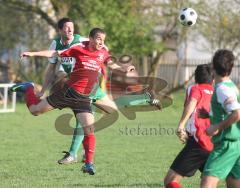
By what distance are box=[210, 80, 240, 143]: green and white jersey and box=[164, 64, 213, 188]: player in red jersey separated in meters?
0.52

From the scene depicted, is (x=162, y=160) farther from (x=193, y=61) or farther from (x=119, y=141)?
(x=193, y=61)

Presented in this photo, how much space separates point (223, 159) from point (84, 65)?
3771mm

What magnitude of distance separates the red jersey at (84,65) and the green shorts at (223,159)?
11.9 ft

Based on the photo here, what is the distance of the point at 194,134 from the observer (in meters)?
7.03

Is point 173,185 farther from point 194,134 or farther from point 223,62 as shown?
point 223,62

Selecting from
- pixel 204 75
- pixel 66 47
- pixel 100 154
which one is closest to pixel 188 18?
pixel 100 154

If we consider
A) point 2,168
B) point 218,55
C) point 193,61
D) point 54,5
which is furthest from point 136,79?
point 218,55

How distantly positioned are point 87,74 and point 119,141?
4.66 metres

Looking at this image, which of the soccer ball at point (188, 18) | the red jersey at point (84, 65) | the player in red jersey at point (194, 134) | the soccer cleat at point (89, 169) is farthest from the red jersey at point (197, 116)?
the soccer ball at point (188, 18)

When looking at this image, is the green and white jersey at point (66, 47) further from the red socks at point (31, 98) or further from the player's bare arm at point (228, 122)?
the player's bare arm at point (228, 122)

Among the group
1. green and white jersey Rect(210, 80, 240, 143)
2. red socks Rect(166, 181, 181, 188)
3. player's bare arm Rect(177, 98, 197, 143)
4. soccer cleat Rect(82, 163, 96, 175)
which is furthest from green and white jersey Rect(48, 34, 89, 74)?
green and white jersey Rect(210, 80, 240, 143)

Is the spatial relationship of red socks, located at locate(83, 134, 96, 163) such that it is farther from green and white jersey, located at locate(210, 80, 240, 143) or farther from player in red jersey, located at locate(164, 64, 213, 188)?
green and white jersey, located at locate(210, 80, 240, 143)

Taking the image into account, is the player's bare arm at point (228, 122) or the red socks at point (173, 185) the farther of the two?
the red socks at point (173, 185)

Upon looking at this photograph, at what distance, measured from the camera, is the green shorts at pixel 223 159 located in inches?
240
